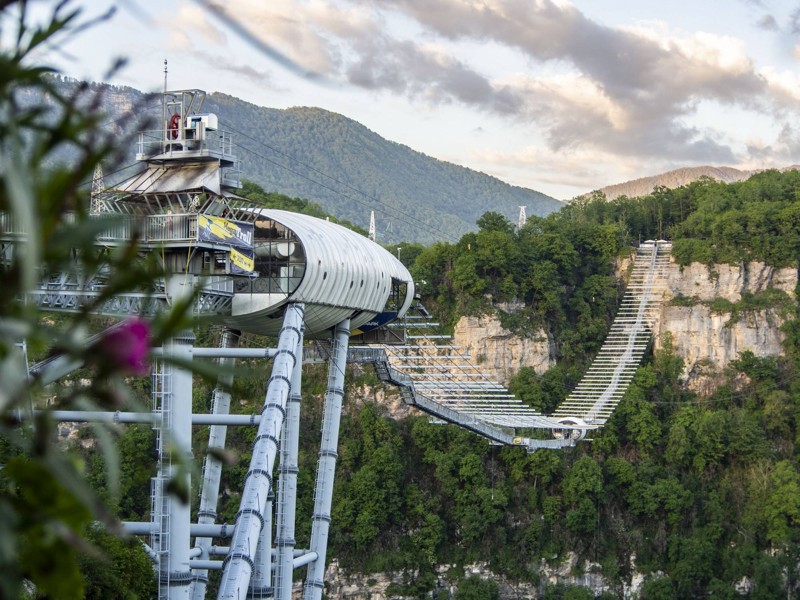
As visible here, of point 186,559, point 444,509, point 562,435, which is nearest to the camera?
point 186,559

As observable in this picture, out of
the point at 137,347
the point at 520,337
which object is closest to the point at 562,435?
the point at 520,337

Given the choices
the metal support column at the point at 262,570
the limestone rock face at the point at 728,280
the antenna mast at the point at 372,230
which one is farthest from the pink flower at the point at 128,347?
the limestone rock face at the point at 728,280

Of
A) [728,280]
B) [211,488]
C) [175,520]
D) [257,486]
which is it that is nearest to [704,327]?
[728,280]

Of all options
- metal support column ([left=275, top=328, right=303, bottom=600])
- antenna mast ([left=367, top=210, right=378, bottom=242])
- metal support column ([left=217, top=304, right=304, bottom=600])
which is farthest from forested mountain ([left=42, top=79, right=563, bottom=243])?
metal support column ([left=217, top=304, right=304, bottom=600])

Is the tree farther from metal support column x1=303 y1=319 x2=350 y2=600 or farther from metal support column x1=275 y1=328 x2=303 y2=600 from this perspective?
metal support column x1=275 y1=328 x2=303 y2=600

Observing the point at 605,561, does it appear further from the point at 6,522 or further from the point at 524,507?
the point at 6,522

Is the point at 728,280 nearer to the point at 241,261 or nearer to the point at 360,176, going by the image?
the point at 241,261
